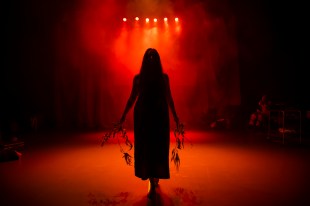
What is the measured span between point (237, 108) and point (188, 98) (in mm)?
2290

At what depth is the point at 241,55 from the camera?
12477mm

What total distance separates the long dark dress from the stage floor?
1.21ft

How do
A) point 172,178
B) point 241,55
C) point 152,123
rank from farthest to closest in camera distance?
1. point 241,55
2. point 172,178
3. point 152,123

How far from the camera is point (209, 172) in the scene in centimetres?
509

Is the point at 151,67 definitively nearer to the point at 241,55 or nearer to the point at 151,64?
the point at 151,64

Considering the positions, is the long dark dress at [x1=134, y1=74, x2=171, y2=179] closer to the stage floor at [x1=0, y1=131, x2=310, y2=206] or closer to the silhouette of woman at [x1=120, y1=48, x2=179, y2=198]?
the silhouette of woman at [x1=120, y1=48, x2=179, y2=198]

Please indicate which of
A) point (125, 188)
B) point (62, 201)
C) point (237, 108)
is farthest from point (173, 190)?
point (237, 108)

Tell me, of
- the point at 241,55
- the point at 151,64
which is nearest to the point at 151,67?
the point at 151,64

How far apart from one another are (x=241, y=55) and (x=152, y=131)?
31.9ft

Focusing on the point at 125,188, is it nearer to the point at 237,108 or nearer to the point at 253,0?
the point at 237,108

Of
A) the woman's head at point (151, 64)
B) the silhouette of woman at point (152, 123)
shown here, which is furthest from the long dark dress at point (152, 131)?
the woman's head at point (151, 64)

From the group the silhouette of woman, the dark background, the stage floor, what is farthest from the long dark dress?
the dark background

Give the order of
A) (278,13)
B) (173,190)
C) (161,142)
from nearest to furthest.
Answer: (161,142) → (173,190) → (278,13)

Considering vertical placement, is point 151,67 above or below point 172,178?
above
